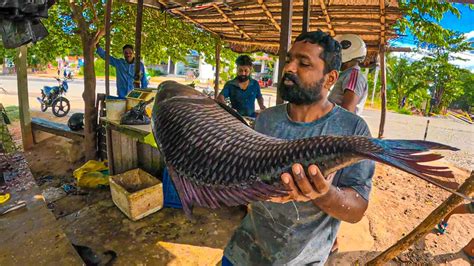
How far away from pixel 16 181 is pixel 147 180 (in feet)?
5.90

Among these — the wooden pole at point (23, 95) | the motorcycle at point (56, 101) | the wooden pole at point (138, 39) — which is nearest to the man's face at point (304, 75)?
the wooden pole at point (138, 39)

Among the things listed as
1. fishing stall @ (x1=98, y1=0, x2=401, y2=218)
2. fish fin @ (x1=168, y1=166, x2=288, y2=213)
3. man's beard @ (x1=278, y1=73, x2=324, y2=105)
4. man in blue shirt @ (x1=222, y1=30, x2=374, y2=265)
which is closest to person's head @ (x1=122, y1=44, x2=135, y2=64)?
fishing stall @ (x1=98, y1=0, x2=401, y2=218)

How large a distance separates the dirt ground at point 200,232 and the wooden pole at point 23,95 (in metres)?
2.56

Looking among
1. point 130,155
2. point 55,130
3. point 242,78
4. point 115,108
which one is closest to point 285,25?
point 242,78

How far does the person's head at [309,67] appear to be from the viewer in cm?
137

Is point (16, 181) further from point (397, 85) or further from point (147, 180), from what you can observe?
point (397, 85)

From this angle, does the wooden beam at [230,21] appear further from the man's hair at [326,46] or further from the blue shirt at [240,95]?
the man's hair at [326,46]

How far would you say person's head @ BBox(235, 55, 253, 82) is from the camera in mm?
4756

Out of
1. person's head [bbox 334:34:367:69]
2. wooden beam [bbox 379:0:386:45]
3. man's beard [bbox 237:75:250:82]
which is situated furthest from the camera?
man's beard [bbox 237:75:250:82]

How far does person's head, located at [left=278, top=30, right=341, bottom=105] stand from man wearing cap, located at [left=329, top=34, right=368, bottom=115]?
1384 mm

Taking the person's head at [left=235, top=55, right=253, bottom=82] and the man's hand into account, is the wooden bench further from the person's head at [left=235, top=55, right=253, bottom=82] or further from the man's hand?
the man's hand

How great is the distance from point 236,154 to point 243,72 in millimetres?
4054

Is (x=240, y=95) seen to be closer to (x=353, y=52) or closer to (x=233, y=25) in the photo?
(x=233, y=25)

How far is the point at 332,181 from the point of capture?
134cm
